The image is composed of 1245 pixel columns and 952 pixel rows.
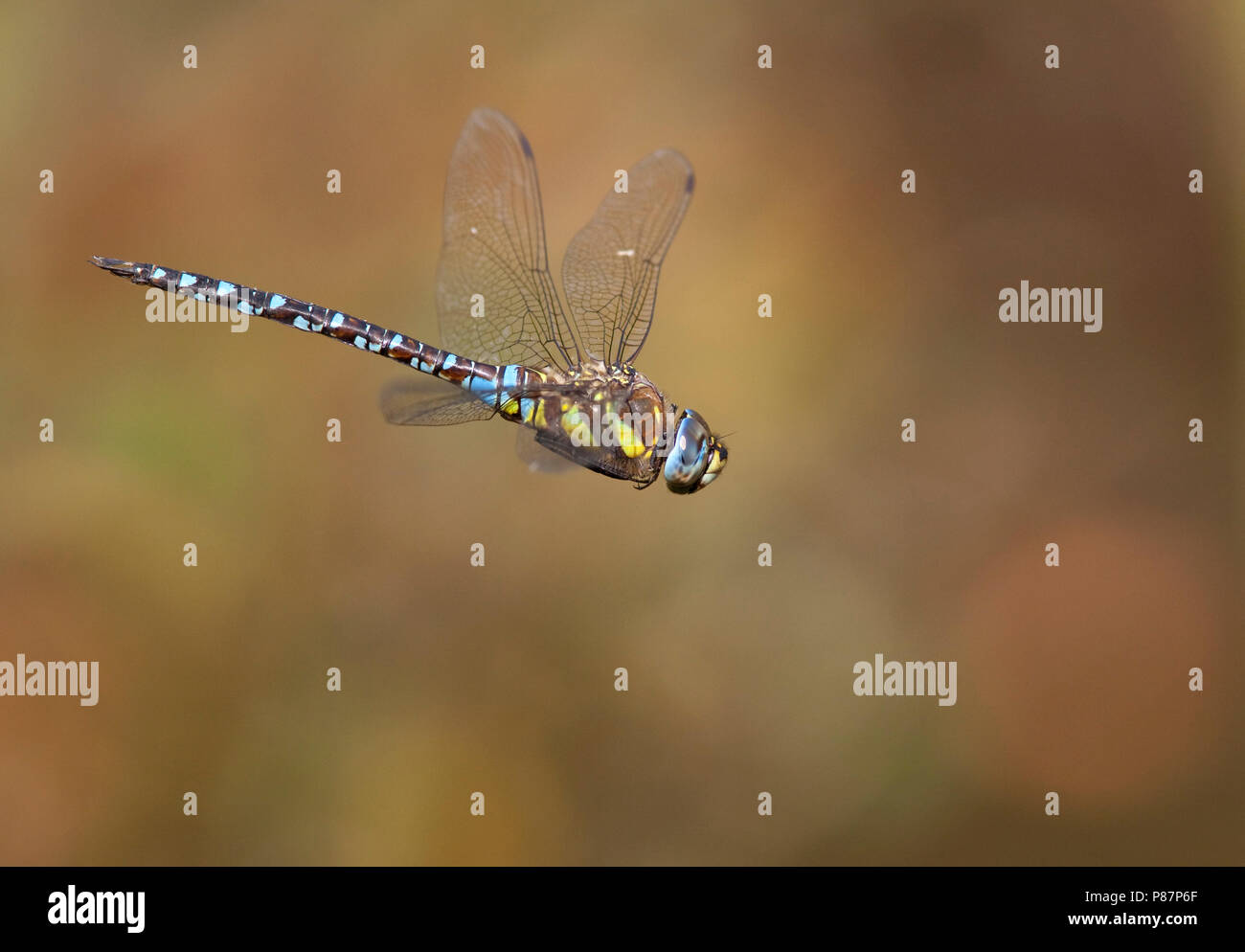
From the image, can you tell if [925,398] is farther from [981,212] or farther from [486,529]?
[486,529]

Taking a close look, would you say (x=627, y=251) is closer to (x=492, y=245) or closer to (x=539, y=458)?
(x=492, y=245)

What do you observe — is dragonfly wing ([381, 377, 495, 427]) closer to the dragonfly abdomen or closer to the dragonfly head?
the dragonfly abdomen

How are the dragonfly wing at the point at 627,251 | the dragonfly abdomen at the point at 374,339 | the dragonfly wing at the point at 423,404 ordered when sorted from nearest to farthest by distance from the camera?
the dragonfly wing at the point at 423,404
the dragonfly abdomen at the point at 374,339
the dragonfly wing at the point at 627,251

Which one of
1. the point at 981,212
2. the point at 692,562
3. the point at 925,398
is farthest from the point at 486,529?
the point at 981,212

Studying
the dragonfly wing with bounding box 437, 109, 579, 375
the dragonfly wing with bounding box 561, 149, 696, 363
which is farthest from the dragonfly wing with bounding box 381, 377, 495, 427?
the dragonfly wing with bounding box 561, 149, 696, 363

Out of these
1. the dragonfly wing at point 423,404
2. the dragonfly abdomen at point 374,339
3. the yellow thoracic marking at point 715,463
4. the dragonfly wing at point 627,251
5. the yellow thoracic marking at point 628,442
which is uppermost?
the dragonfly wing at point 627,251

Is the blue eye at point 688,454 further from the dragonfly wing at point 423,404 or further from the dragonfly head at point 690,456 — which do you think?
the dragonfly wing at point 423,404

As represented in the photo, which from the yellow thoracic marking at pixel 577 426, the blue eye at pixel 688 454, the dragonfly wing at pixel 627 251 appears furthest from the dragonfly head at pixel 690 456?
the dragonfly wing at pixel 627 251

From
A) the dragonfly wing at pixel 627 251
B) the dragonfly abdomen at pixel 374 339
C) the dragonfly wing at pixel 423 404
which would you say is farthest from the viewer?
the dragonfly wing at pixel 627 251
